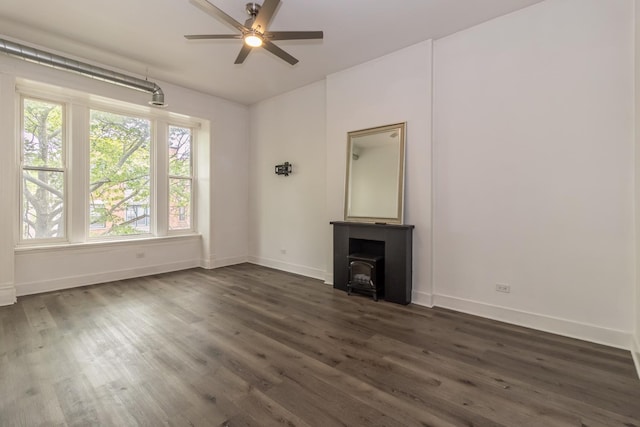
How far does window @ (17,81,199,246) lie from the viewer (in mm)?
4160

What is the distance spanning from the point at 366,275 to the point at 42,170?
4818mm

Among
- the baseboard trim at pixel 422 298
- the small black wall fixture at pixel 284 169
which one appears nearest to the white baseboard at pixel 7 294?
the small black wall fixture at pixel 284 169

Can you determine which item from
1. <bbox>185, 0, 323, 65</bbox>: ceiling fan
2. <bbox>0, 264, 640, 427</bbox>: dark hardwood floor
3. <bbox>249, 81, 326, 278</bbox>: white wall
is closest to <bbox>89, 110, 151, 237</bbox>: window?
<bbox>0, 264, 640, 427</bbox>: dark hardwood floor

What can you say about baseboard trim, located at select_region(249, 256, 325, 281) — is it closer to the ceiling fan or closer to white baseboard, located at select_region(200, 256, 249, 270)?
white baseboard, located at select_region(200, 256, 249, 270)

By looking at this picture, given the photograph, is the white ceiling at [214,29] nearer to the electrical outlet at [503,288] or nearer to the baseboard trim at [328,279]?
the electrical outlet at [503,288]

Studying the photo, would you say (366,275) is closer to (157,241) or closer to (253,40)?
(253,40)

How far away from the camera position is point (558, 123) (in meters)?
2.88

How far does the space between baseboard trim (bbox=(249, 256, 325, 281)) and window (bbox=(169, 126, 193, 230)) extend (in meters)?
1.54

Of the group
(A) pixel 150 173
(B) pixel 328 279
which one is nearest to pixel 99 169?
(A) pixel 150 173

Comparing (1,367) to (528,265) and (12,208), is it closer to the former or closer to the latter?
(12,208)

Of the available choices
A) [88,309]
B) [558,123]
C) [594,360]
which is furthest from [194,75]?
[594,360]

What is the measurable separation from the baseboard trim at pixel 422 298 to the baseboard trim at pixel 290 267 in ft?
5.29

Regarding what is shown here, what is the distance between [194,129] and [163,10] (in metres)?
2.95

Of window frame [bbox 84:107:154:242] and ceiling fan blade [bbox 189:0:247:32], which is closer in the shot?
ceiling fan blade [bbox 189:0:247:32]
